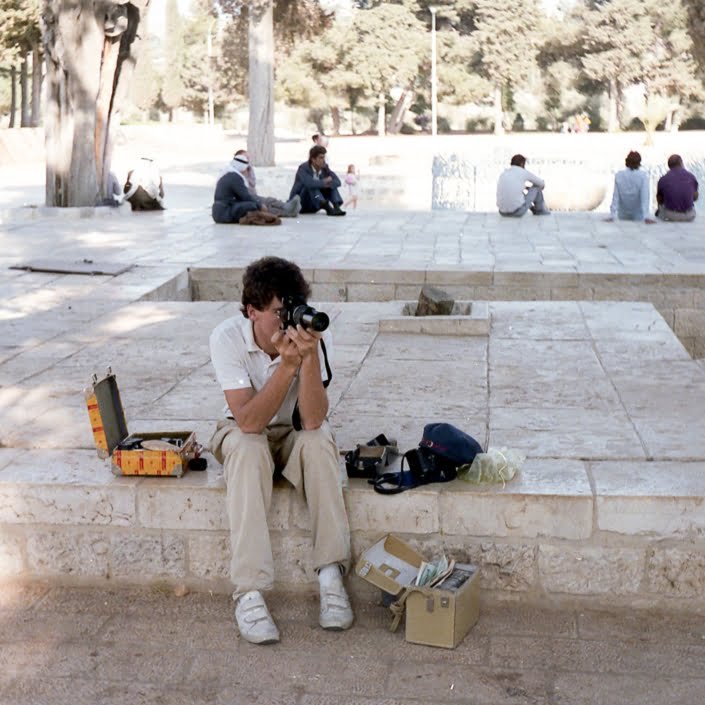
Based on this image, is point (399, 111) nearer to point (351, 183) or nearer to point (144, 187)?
point (351, 183)

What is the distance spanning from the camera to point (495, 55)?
5350 centimetres

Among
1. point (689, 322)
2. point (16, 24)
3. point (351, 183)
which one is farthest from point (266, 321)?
point (16, 24)

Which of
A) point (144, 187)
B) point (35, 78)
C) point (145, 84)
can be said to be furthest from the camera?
point (145, 84)

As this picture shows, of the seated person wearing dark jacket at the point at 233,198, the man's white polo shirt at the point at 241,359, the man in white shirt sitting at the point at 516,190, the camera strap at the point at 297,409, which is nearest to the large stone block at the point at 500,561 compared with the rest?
the camera strap at the point at 297,409

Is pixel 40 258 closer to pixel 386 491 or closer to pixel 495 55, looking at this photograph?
pixel 386 491

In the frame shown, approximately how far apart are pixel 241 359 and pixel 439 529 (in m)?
0.98

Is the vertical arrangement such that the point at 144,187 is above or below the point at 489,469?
above

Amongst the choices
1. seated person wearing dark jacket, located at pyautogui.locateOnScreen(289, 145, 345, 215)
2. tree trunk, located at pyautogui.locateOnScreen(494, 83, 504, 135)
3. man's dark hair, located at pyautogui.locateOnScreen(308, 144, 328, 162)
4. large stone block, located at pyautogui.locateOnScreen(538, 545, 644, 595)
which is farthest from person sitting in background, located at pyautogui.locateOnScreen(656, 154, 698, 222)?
tree trunk, located at pyautogui.locateOnScreen(494, 83, 504, 135)

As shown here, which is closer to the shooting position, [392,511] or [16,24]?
[392,511]

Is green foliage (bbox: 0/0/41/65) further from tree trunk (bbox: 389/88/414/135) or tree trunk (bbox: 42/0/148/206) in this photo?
tree trunk (bbox: 389/88/414/135)

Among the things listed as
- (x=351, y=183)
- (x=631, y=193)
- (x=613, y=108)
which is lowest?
(x=631, y=193)

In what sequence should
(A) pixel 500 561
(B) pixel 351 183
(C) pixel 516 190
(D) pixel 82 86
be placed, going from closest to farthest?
(A) pixel 500 561 → (C) pixel 516 190 → (D) pixel 82 86 → (B) pixel 351 183

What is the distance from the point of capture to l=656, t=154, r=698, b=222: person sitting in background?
587 inches

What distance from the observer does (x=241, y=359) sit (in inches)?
153
